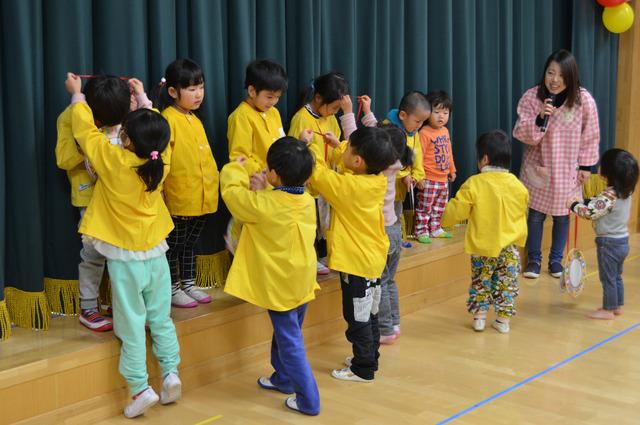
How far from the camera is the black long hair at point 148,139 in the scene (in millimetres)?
2795

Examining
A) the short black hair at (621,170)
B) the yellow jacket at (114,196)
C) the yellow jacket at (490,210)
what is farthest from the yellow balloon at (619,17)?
the yellow jacket at (114,196)

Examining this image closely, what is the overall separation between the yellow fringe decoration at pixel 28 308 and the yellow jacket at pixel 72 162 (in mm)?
368

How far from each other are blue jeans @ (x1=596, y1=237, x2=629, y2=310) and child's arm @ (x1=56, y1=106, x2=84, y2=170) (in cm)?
250

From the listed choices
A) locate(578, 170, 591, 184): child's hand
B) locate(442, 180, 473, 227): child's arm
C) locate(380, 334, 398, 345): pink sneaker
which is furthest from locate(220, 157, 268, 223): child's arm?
locate(578, 170, 591, 184): child's hand

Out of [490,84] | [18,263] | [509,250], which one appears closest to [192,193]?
[18,263]

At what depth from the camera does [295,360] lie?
9.74 feet

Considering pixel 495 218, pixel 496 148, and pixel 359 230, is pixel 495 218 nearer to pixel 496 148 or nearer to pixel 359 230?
pixel 496 148

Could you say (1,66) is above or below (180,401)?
above

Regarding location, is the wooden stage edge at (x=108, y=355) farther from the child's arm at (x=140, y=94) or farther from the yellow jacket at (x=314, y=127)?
the child's arm at (x=140, y=94)

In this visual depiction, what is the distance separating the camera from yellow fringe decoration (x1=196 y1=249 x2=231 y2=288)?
3678 mm

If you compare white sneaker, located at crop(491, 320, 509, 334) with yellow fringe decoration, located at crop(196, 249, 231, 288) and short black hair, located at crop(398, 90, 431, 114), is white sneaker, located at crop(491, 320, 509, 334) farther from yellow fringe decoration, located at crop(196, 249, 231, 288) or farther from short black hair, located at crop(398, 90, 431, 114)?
yellow fringe decoration, located at crop(196, 249, 231, 288)

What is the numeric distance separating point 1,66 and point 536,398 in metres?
2.24

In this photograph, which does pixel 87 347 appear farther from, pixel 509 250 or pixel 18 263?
pixel 509 250

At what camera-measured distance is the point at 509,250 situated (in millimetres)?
3865
